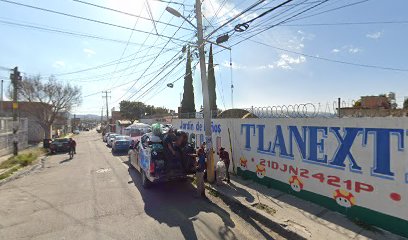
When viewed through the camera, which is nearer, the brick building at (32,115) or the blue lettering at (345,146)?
the blue lettering at (345,146)

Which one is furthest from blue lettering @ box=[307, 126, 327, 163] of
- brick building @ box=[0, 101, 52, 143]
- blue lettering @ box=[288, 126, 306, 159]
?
brick building @ box=[0, 101, 52, 143]

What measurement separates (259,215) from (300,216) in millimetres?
999

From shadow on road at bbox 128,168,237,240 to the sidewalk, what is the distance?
88cm

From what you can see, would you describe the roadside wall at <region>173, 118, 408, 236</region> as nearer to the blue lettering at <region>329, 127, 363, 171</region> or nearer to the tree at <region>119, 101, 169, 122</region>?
the blue lettering at <region>329, 127, 363, 171</region>

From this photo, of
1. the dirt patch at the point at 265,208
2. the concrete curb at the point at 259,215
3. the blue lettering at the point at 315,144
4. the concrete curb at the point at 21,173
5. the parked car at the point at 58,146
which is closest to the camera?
the concrete curb at the point at 259,215

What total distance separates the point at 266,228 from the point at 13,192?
31.2ft

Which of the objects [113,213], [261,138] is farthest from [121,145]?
[113,213]

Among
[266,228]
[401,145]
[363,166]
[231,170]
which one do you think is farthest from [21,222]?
[401,145]

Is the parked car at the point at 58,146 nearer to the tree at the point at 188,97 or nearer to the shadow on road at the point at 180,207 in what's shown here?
the tree at the point at 188,97

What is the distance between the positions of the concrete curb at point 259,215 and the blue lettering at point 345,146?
2.19 meters

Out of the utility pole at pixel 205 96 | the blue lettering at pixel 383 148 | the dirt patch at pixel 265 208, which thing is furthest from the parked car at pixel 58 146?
the blue lettering at pixel 383 148

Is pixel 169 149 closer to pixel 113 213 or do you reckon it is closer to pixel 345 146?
pixel 113 213

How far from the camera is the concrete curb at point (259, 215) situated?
607 centimetres

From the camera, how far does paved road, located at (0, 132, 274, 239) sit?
619 centimetres
